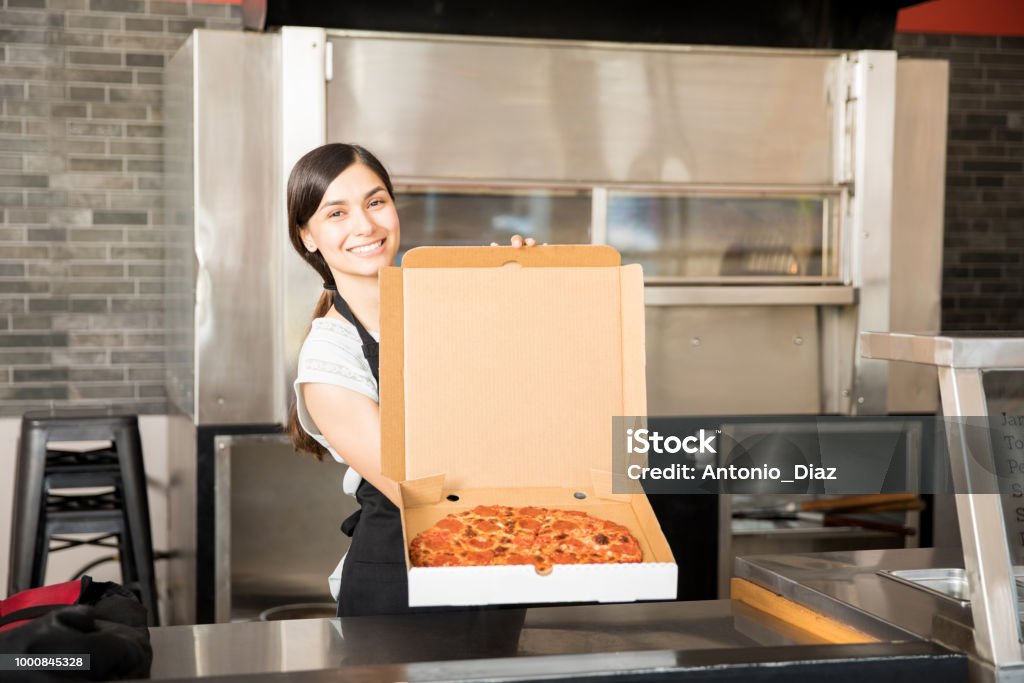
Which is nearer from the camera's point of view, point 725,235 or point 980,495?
point 980,495

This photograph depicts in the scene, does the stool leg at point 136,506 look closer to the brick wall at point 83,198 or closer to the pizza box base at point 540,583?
the brick wall at point 83,198

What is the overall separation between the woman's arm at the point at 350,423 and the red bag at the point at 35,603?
42cm

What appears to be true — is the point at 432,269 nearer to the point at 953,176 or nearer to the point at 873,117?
the point at 873,117

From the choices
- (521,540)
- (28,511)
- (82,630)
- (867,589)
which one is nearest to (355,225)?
(521,540)

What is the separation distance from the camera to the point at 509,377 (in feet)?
5.01

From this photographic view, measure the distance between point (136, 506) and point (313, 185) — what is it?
1891mm

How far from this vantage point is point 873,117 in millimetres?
3523

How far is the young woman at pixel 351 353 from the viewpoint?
1.75 metres

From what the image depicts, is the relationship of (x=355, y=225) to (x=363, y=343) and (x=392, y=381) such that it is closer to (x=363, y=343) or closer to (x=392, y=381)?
(x=363, y=343)

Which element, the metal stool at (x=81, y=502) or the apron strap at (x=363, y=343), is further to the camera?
the metal stool at (x=81, y=502)

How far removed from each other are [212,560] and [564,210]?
4.78ft

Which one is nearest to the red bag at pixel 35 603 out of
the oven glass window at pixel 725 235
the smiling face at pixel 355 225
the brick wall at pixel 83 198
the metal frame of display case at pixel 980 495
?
the smiling face at pixel 355 225

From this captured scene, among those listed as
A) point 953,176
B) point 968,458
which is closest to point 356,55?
point 968,458

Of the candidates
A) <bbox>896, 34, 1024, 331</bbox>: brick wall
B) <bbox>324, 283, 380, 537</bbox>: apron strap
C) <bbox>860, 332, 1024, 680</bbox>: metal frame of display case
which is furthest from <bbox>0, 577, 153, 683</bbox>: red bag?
<bbox>896, 34, 1024, 331</bbox>: brick wall
